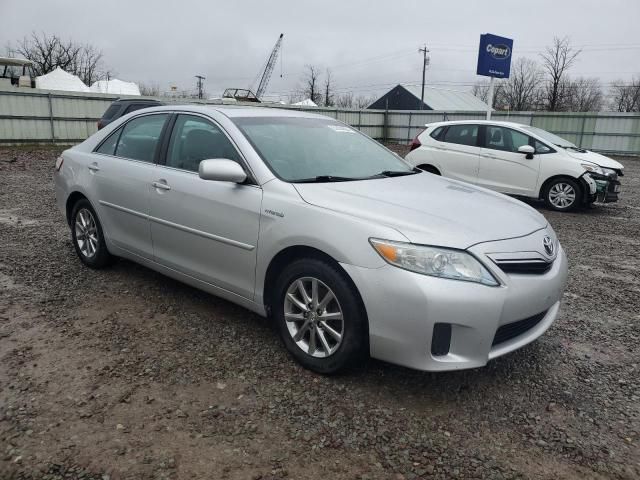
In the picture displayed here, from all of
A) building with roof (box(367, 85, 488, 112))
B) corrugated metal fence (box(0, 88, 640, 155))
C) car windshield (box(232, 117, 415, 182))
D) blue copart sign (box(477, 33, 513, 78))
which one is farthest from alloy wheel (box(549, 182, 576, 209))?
building with roof (box(367, 85, 488, 112))

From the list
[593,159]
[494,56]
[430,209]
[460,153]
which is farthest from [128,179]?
[494,56]

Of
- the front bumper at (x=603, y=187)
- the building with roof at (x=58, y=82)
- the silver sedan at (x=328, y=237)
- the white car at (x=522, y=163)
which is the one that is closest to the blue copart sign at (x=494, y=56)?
the white car at (x=522, y=163)

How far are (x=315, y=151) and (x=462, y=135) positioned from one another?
690cm

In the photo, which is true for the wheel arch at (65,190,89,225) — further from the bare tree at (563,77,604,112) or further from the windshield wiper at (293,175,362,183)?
the bare tree at (563,77,604,112)

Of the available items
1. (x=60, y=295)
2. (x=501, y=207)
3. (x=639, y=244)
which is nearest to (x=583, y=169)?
(x=639, y=244)

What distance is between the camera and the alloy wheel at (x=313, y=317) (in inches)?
115

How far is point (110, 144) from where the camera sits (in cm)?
468

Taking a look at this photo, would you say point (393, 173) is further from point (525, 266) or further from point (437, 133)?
point (437, 133)

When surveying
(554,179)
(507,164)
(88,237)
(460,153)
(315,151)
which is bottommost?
(88,237)

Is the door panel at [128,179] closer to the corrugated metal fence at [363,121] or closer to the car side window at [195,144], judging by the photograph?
the car side window at [195,144]

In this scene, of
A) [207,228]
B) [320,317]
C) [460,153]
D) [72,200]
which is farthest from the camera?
[460,153]

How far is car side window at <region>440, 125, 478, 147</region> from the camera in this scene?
32.0 ft

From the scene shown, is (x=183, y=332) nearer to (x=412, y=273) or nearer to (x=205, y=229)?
(x=205, y=229)

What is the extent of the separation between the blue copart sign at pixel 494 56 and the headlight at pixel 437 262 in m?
13.4
